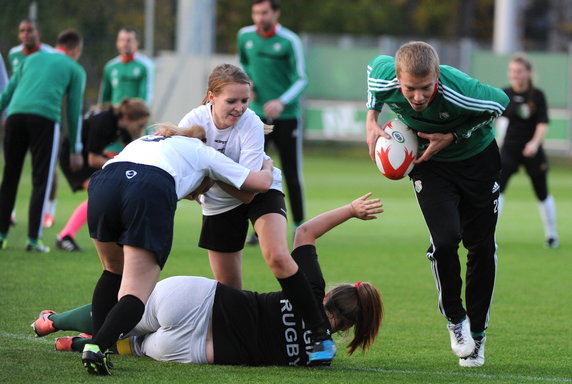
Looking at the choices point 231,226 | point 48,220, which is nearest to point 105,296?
point 231,226

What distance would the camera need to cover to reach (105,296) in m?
5.86

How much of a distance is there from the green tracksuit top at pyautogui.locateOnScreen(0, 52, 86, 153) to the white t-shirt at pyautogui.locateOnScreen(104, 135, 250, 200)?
187 inches

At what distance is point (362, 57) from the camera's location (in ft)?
99.1

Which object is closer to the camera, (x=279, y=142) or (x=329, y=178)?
(x=279, y=142)

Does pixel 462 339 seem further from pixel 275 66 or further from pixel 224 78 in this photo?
pixel 275 66

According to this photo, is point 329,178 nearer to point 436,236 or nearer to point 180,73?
point 180,73

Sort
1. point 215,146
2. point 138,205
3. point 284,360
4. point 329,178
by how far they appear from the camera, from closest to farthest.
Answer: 1. point 138,205
2. point 284,360
3. point 215,146
4. point 329,178

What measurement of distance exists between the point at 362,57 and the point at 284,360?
24825 mm

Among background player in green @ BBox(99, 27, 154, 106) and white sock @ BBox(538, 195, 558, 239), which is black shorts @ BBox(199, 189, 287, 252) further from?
background player in green @ BBox(99, 27, 154, 106)

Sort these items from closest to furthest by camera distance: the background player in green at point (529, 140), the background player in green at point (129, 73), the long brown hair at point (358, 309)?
1. the long brown hair at point (358, 309)
2. the background player in green at point (529, 140)
3. the background player in green at point (129, 73)

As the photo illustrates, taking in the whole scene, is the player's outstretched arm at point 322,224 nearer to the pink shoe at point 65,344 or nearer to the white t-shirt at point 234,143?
the white t-shirt at point 234,143

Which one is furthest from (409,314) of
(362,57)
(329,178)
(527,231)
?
(362,57)

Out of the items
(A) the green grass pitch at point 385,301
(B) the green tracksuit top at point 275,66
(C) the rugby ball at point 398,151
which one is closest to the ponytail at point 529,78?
(A) the green grass pitch at point 385,301

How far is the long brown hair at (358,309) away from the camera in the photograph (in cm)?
593
